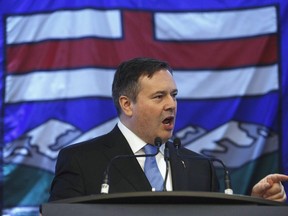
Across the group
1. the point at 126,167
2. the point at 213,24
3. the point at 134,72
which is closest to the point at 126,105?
the point at 134,72

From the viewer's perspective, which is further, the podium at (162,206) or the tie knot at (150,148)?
the tie knot at (150,148)

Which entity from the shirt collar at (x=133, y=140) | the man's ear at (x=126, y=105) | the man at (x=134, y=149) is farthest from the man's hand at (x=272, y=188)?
the man's ear at (x=126, y=105)

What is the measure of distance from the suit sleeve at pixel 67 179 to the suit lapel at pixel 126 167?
0.46ft

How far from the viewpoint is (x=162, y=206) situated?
1943 millimetres

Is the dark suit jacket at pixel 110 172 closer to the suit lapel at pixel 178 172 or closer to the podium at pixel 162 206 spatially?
the suit lapel at pixel 178 172

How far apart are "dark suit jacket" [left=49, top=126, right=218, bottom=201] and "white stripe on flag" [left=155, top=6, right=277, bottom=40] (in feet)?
4.20

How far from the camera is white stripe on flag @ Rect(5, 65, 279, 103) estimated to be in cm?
379

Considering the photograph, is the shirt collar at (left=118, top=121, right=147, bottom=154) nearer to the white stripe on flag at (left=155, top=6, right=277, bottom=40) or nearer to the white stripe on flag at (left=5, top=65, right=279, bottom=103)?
the white stripe on flag at (left=5, top=65, right=279, bottom=103)

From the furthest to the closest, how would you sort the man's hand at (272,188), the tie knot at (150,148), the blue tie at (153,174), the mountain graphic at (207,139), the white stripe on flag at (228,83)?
the white stripe on flag at (228,83)
the mountain graphic at (207,139)
the tie knot at (150,148)
the blue tie at (153,174)
the man's hand at (272,188)

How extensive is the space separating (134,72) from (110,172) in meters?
0.44

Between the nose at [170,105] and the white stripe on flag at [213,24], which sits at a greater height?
the white stripe on flag at [213,24]

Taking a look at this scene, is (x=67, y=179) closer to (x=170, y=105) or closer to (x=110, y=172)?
(x=110, y=172)

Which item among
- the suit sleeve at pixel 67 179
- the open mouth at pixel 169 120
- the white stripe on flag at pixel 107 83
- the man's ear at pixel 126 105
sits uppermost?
the white stripe on flag at pixel 107 83

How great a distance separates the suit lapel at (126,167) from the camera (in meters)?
2.64
